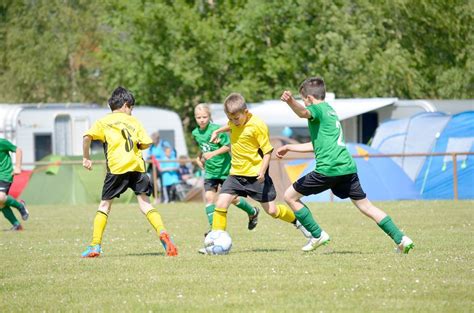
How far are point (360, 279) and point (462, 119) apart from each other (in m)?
17.1

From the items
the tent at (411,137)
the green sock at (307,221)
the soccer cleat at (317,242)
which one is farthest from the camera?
the tent at (411,137)

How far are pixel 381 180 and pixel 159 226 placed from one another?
45.7 feet

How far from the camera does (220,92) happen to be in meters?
35.5

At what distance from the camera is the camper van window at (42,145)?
30.2m

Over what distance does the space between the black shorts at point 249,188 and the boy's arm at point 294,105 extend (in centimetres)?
130

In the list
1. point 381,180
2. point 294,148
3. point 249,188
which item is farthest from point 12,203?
point 381,180

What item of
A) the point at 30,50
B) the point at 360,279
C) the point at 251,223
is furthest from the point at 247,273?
the point at 30,50

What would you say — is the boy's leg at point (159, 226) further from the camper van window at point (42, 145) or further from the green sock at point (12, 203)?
the camper van window at point (42, 145)

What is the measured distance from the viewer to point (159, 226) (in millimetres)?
11031

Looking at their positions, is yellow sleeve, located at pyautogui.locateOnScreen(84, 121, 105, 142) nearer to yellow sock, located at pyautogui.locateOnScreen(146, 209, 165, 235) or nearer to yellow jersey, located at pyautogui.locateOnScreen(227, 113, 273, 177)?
yellow sock, located at pyautogui.locateOnScreen(146, 209, 165, 235)

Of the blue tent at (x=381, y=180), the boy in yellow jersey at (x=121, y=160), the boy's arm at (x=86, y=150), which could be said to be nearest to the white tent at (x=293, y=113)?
the blue tent at (x=381, y=180)

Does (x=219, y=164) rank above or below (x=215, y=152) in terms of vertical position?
below

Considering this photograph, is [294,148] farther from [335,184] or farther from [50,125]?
[50,125]

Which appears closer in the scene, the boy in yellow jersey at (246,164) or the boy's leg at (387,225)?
the boy's leg at (387,225)
